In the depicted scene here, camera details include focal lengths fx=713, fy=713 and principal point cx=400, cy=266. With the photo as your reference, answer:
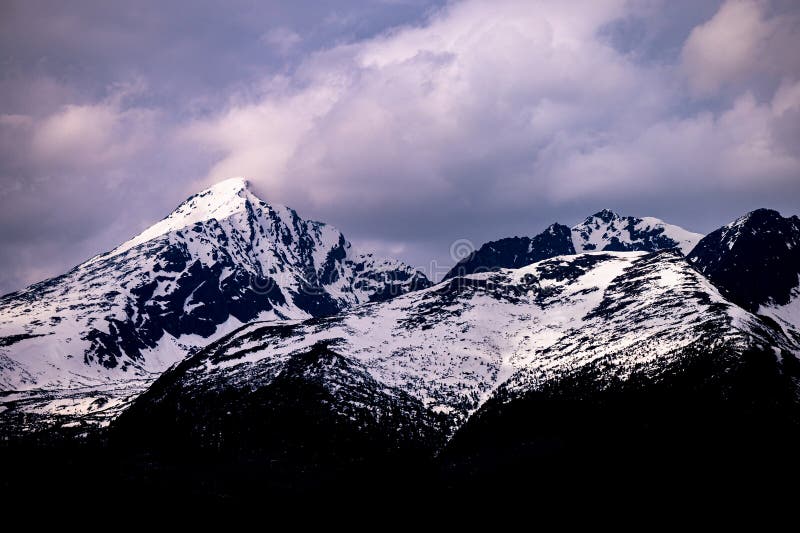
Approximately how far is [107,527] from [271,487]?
37727mm

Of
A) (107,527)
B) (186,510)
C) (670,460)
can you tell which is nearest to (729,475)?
(670,460)

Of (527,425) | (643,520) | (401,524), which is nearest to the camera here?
(643,520)

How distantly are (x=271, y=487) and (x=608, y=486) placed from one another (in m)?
79.8

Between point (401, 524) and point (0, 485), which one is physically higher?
point (0, 485)

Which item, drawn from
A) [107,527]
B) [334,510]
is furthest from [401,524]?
[107,527]

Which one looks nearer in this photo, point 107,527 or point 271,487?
point 107,527

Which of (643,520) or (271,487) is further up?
(271,487)

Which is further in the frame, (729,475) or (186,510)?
(186,510)

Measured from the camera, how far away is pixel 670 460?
473 feet

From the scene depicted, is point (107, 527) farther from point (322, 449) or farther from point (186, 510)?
point (322, 449)

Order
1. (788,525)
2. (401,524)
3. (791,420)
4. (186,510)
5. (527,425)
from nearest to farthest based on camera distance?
(788,525)
(791,420)
(401,524)
(186,510)
(527,425)

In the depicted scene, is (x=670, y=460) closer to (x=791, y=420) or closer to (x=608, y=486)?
(x=608, y=486)

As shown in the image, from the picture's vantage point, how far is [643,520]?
129125 millimetres

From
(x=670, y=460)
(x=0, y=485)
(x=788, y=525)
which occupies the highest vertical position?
(x=0, y=485)
